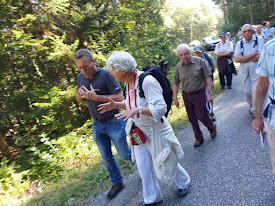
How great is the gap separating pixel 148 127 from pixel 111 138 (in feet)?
3.45

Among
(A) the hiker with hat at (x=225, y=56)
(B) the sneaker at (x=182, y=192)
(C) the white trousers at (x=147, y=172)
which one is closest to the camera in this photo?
(C) the white trousers at (x=147, y=172)

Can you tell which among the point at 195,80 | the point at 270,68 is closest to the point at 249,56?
the point at 195,80

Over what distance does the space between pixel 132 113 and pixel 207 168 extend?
6.40 ft

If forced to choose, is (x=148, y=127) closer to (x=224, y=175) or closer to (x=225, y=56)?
(x=224, y=175)

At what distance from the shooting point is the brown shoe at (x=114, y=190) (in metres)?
3.22

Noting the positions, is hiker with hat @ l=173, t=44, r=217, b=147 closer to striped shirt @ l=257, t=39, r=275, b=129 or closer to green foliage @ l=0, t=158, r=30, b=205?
striped shirt @ l=257, t=39, r=275, b=129

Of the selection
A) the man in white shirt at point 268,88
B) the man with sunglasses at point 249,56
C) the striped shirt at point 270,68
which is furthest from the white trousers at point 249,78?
the striped shirt at point 270,68

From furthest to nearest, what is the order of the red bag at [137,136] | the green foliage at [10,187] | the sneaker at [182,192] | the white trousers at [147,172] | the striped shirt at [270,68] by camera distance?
the green foliage at [10,187] → the sneaker at [182,192] → the white trousers at [147,172] → the red bag at [137,136] → the striped shirt at [270,68]

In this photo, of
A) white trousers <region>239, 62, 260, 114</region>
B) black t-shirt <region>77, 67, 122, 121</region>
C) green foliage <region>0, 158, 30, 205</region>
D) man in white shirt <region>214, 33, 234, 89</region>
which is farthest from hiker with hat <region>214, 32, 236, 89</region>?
green foliage <region>0, 158, 30, 205</region>

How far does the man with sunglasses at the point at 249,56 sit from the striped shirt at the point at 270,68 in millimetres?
2664

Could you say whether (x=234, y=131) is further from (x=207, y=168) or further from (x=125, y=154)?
(x=125, y=154)

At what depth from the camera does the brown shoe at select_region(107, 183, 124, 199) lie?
322cm

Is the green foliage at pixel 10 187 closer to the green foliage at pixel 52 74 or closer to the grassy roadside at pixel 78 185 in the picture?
the green foliage at pixel 52 74

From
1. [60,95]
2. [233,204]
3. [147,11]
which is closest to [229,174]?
[233,204]
